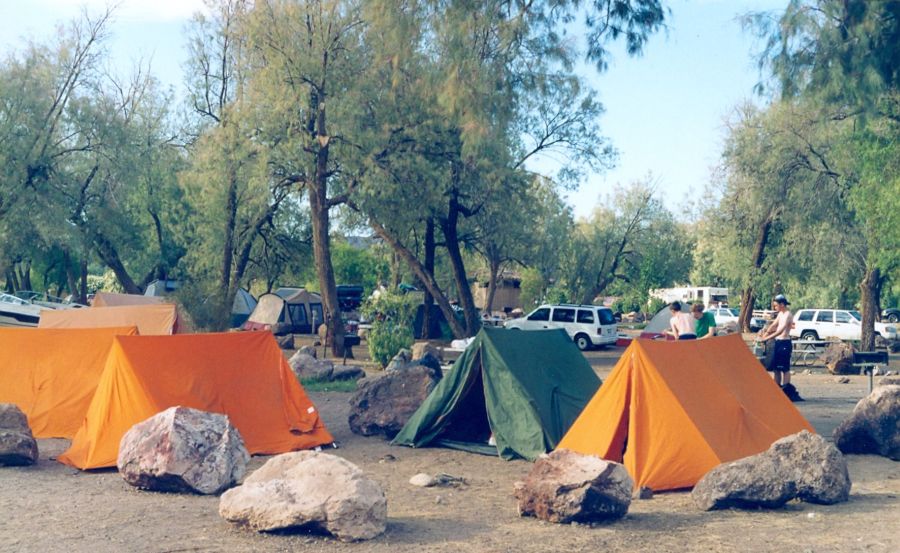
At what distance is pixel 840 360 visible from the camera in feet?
70.0

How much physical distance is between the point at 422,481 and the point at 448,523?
1.58m

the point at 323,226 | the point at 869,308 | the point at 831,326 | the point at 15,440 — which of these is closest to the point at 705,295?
the point at 831,326

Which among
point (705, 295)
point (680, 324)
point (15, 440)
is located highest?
point (705, 295)

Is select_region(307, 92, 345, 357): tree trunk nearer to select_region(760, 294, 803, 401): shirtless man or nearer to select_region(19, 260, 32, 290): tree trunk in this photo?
select_region(760, 294, 803, 401): shirtless man

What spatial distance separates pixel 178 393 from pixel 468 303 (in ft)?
62.5

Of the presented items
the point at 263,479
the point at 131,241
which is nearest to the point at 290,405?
the point at 263,479

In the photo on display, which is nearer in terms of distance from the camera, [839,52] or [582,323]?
[839,52]

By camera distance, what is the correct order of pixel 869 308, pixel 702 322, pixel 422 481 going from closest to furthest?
pixel 422 481
pixel 702 322
pixel 869 308

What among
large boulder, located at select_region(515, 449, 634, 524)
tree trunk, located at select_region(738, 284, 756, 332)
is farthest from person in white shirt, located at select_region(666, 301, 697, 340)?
tree trunk, located at select_region(738, 284, 756, 332)

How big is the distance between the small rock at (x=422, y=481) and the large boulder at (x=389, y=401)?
2570 millimetres

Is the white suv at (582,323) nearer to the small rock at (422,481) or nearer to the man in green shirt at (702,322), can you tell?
the man in green shirt at (702,322)

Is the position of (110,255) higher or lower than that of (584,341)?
higher

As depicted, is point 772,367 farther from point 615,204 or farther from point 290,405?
point 615,204

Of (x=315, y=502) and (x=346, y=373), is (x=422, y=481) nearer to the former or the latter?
(x=315, y=502)
